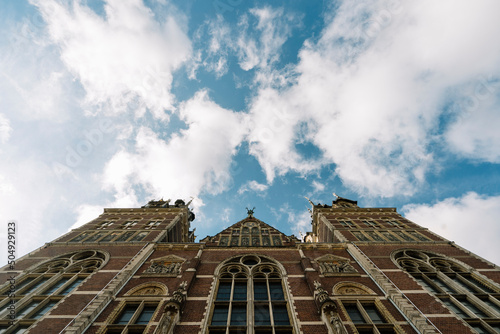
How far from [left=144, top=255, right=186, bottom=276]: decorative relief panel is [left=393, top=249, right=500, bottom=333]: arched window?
17729mm

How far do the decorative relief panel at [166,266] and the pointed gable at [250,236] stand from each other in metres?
4.75

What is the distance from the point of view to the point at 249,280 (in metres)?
19.2

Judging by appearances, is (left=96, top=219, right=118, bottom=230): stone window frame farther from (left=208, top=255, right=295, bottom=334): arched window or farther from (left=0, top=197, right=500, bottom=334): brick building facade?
(left=208, top=255, right=295, bottom=334): arched window

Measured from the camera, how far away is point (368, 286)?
18203 millimetres

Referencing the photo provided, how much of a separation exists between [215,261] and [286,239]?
834cm

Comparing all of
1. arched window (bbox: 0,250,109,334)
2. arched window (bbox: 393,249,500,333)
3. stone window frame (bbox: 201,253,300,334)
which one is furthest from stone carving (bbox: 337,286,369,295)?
arched window (bbox: 0,250,109,334)

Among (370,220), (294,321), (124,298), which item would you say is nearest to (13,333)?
(124,298)

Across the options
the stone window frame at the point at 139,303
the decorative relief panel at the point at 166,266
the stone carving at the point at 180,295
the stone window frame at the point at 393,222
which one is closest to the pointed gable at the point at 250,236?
the decorative relief panel at the point at 166,266

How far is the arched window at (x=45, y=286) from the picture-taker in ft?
49.0

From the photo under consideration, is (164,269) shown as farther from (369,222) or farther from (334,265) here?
(369,222)

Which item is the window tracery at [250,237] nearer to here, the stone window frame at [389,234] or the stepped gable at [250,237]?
the stepped gable at [250,237]

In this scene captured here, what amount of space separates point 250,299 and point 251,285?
1.75 meters

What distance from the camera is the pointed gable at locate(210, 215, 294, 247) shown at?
85.6 feet

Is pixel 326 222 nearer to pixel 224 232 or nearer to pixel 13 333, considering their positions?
pixel 224 232
